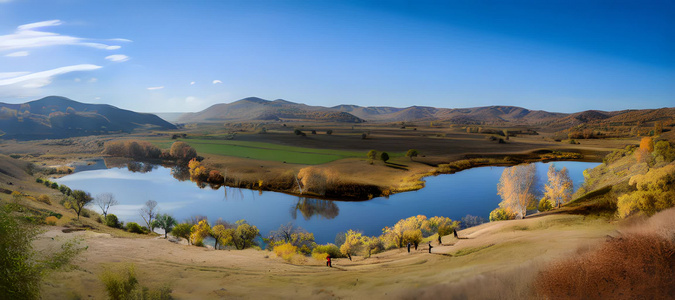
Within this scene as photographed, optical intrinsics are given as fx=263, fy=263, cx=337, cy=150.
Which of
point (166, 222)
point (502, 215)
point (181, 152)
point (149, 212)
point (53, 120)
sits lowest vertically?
point (166, 222)

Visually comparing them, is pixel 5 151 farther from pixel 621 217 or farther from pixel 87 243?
pixel 621 217

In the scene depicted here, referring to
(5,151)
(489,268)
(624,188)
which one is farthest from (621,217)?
(5,151)

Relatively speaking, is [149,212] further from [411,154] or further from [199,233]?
[411,154]

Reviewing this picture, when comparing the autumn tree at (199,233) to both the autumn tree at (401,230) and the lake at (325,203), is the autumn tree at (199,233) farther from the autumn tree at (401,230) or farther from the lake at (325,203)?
the autumn tree at (401,230)

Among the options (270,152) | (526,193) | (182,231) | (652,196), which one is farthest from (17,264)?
(270,152)

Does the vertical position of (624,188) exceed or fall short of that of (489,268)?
it exceeds it

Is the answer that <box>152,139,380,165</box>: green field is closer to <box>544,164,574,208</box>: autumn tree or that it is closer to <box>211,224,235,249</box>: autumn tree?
<box>211,224,235,249</box>: autumn tree

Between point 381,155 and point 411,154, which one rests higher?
point 381,155

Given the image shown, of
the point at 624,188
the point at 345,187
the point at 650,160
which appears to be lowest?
the point at 345,187
